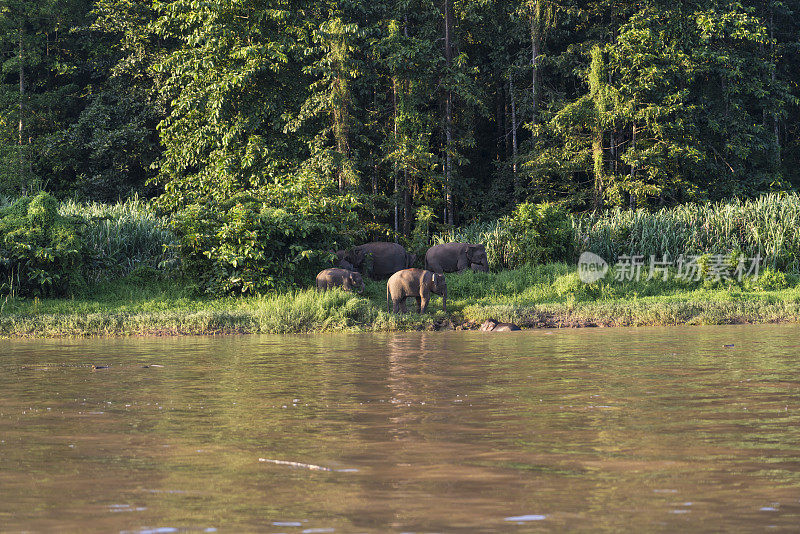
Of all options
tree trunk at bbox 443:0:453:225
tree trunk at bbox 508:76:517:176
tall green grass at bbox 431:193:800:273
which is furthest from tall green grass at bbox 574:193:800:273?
tree trunk at bbox 508:76:517:176

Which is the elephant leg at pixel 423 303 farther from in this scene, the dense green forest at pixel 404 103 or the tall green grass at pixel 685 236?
the dense green forest at pixel 404 103

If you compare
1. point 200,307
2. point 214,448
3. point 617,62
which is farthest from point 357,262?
point 214,448

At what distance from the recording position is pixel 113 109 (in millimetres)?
30453

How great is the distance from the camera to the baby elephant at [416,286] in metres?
17.7

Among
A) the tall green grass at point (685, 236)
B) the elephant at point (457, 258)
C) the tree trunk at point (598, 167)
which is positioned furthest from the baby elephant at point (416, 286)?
the tree trunk at point (598, 167)

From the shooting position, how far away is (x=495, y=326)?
1620 cm

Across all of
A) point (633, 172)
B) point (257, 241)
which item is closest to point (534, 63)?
point (633, 172)

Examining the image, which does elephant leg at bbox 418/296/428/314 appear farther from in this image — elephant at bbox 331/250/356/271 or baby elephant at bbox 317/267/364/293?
elephant at bbox 331/250/356/271

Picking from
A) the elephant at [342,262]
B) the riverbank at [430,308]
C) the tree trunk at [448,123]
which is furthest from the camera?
the tree trunk at [448,123]

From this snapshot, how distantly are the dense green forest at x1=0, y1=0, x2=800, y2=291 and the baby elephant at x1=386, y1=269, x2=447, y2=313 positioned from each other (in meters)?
6.40

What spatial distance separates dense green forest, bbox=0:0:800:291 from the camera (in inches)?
1051

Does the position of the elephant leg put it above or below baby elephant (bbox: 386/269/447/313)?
below

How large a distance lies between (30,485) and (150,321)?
37.8ft

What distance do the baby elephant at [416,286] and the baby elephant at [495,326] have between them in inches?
63.1
